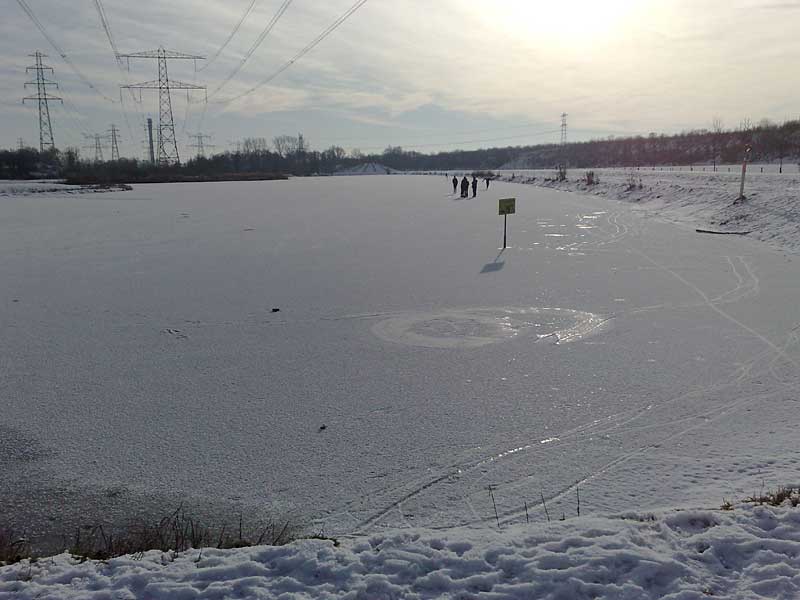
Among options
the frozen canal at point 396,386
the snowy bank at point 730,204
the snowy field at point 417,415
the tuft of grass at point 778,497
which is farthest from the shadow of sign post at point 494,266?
the tuft of grass at point 778,497

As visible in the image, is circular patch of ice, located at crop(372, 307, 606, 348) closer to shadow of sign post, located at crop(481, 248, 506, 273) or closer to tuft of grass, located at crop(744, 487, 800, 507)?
shadow of sign post, located at crop(481, 248, 506, 273)

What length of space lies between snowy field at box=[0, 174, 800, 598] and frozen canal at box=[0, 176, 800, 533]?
0.10 ft

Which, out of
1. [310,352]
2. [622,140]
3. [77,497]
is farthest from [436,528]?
[622,140]

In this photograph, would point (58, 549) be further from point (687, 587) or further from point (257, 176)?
point (257, 176)

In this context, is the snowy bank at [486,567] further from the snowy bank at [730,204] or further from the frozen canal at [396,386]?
the snowy bank at [730,204]

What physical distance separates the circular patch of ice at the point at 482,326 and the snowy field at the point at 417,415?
0.21 ft

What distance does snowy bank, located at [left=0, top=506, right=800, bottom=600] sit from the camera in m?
2.89

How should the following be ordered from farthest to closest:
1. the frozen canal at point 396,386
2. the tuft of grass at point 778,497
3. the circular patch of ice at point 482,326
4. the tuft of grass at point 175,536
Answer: the circular patch of ice at point 482,326 < the frozen canal at point 396,386 < the tuft of grass at point 778,497 < the tuft of grass at point 175,536

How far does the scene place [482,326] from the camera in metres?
8.23

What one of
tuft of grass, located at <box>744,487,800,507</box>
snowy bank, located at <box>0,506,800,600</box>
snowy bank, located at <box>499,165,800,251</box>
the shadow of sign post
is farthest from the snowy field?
snowy bank, located at <box>499,165,800,251</box>

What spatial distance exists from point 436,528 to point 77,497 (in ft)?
8.56

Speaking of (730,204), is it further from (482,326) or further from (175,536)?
(175,536)

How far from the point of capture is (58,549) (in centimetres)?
357

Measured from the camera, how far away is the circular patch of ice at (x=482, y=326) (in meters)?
7.63
